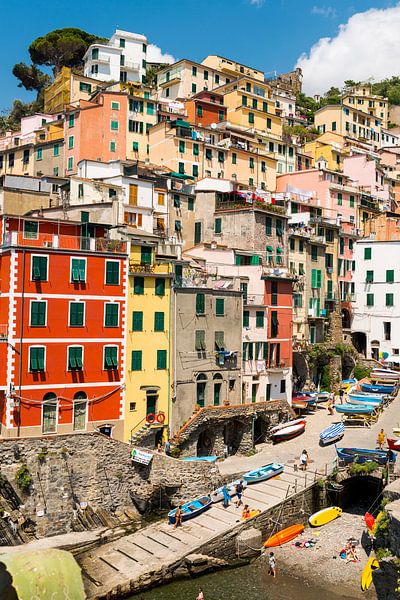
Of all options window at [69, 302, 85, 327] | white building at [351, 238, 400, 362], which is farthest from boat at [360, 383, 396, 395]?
window at [69, 302, 85, 327]

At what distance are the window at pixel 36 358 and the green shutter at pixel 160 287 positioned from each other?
9.97 m

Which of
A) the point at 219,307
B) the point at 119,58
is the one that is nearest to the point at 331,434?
the point at 219,307

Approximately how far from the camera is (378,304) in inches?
2837

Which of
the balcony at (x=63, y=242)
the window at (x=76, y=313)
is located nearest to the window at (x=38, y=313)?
the window at (x=76, y=313)

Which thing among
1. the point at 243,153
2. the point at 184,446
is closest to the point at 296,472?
the point at 184,446

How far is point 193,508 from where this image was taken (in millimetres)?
39188

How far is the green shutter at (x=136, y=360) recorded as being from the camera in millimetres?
45031

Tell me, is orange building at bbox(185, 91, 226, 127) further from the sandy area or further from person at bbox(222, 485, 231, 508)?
the sandy area

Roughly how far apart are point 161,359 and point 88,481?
426 inches

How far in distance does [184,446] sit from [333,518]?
1172 centimetres

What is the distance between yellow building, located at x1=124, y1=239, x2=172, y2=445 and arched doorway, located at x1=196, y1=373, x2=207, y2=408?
2.87m

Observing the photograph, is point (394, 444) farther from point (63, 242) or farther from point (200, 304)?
point (63, 242)

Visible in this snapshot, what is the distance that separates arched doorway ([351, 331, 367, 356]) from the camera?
241 ft

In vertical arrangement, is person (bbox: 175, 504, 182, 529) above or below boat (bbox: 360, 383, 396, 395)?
below
